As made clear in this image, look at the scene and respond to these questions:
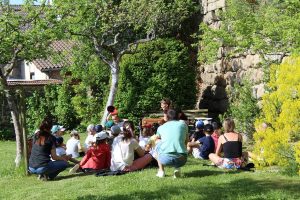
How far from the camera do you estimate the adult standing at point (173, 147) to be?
8719 millimetres

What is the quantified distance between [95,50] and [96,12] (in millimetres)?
1458

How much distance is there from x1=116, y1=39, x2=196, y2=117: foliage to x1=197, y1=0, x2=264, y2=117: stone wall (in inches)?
41.1

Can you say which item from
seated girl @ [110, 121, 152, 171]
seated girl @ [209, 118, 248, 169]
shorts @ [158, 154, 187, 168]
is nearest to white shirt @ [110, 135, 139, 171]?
seated girl @ [110, 121, 152, 171]

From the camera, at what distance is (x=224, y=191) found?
7.57 metres

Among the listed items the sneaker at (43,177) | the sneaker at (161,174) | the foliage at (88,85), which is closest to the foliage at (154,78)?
the foliage at (88,85)

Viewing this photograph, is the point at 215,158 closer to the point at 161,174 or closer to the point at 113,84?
the point at 161,174

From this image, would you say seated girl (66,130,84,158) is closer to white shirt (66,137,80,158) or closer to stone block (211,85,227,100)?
white shirt (66,137,80,158)

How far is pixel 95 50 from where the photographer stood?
1775 cm

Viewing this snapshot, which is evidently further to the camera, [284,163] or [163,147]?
[163,147]

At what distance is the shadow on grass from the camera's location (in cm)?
721

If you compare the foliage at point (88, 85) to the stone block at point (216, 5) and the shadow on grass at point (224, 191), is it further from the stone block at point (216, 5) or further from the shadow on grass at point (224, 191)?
the shadow on grass at point (224, 191)

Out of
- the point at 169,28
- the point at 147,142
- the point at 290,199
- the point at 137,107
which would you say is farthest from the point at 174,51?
the point at 290,199

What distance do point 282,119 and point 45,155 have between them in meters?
4.41

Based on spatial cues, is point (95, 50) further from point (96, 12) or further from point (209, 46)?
point (209, 46)
